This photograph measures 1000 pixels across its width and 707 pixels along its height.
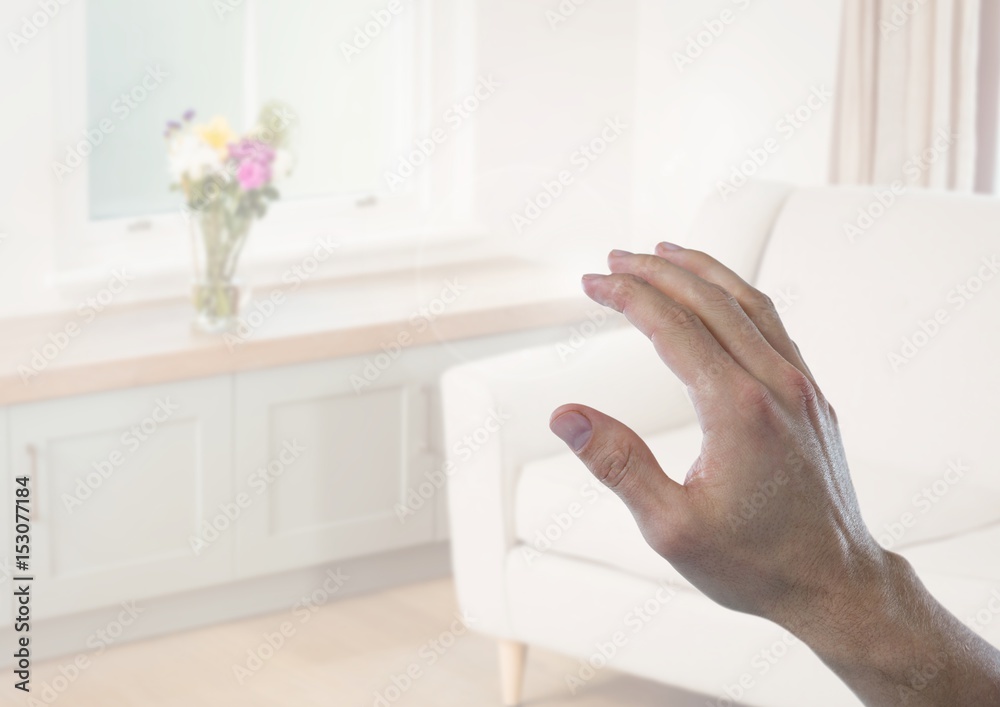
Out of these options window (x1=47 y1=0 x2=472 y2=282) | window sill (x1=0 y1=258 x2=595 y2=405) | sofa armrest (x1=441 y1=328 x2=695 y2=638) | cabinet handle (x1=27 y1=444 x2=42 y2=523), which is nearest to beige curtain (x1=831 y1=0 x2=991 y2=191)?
window sill (x1=0 y1=258 x2=595 y2=405)

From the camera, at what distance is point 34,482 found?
7.98ft

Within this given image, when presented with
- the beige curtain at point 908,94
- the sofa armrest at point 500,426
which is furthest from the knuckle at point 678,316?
the beige curtain at point 908,94

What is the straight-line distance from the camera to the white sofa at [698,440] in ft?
6.75

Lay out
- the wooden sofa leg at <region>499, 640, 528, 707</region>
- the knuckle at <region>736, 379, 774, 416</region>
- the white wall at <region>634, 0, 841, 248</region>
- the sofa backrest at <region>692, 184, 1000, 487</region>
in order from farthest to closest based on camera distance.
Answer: the white wall at <region>634, 0, 841, 248</region>
the wooden sofa leg at <region>499, 640, 528, 707</region>
the sofa backrest at <region>692, 184, 1000, 487</region>
the knuckle at <region>736, 379, 774, 416</region>

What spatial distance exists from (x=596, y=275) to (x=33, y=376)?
2155 millimetres

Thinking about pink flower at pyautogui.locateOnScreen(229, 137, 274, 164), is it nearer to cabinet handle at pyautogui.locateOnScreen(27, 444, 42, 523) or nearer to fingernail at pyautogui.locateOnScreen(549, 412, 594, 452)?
cabinet handle at pyautogui.locateOnScreen(27, 444, 42, 523)

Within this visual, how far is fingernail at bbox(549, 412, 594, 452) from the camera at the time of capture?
0.39 meters

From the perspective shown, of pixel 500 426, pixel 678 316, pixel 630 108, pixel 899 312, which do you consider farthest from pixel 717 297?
pixel 630 108

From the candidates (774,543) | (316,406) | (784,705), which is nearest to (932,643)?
(774,543)

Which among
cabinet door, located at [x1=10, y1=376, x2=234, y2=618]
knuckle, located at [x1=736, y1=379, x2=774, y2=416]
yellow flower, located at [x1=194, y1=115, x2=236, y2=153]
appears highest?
yellow flower, located at [x1=194, y1=115, x2=236, y2=153]

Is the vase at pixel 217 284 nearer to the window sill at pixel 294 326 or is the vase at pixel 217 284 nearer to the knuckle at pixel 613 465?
the window sill at pixel 294 326

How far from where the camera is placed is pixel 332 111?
3285 mm

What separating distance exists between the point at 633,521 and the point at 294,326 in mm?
987

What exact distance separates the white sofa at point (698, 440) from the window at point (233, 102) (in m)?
1.05
